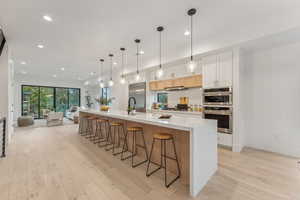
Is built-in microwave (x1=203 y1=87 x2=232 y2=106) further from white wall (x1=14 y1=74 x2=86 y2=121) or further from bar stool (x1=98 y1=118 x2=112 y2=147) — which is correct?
white wall (x1=14 y1=74 x2=86 y2=121)

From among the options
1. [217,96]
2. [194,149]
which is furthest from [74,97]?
[194,149]

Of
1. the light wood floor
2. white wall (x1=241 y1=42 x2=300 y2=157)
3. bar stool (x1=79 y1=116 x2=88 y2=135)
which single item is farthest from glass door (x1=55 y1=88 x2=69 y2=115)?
white wall (x1=241 y1=42 x2=300 y2=157)

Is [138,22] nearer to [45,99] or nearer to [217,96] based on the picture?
[217,96]

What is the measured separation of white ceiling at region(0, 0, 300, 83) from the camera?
2.34 meters

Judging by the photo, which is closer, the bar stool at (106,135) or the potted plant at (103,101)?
the bar stool at (106,135)

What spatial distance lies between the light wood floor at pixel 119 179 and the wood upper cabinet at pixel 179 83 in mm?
2113

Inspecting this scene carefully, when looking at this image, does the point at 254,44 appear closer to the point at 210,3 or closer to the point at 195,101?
the point at 210,3

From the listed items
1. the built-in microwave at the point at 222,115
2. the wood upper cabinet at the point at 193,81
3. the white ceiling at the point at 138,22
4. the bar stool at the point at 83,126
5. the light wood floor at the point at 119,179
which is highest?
the white ceiling at the point at 138,22

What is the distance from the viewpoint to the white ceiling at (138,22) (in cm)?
234

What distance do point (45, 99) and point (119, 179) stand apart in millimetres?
10397

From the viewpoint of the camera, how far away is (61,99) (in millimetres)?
10609

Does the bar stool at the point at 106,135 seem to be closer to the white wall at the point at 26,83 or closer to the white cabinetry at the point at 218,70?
the white cabinetry at the point at 218,70

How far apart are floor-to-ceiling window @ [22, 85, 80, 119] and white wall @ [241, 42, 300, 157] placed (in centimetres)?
1082

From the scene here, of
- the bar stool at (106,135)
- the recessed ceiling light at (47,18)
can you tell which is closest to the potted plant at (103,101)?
the bar stool at (106,135)
